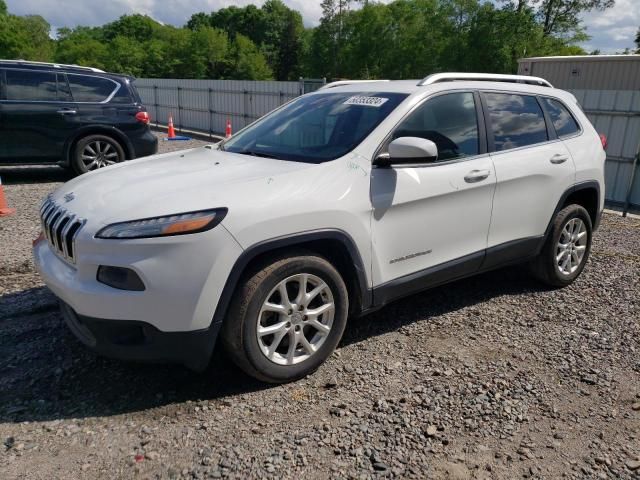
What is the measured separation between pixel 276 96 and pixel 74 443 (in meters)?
13.1

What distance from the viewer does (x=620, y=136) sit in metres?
8.94

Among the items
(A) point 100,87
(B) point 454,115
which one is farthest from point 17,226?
(B) point 454,115

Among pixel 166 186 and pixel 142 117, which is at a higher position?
pixel 166 186

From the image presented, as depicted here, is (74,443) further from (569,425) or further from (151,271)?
(569,425)

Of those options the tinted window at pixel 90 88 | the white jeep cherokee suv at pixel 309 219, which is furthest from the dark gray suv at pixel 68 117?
the white jeep cherokee suv at pixel 309 219

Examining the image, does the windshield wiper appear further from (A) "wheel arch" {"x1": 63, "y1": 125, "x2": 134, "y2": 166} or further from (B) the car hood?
(A) "wheel arch" {"x1": 63, "y1": 125, "x2": 134, "y2": 166}

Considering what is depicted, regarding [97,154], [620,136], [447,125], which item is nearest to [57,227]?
[447,125]

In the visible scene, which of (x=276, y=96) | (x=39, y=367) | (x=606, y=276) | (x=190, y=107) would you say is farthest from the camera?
(x=190, y=107)

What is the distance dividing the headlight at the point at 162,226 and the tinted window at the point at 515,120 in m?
2.39

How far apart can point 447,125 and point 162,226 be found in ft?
6.99

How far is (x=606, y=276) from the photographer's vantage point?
528cm

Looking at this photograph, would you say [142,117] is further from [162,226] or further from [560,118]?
[162,226]

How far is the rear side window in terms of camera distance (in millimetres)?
8914

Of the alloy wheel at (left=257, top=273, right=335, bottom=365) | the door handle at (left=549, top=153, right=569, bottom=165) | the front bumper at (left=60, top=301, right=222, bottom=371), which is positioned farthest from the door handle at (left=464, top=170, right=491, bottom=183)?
the front bumper at (left=60, top=301, right=222, bottom=371)
